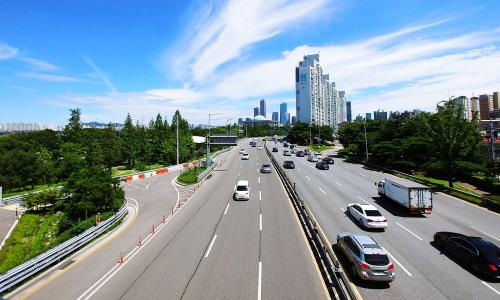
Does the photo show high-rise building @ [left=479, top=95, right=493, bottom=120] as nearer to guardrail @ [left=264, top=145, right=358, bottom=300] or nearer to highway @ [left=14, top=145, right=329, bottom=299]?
highway @ [left=14, top=145, right=329, bottom=299]

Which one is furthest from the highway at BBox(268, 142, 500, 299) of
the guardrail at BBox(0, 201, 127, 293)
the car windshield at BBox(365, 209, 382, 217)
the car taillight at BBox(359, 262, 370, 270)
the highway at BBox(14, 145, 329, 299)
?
the guardrail at BBox(0, 201, 127, 293)

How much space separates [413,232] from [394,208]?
7.45 metres

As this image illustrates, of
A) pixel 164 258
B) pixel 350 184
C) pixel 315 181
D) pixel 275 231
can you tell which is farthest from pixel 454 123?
pixel 164 258

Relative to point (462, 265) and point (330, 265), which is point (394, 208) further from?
point (330, 265)

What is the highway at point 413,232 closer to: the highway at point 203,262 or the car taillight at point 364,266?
the car taillight at point 364,266

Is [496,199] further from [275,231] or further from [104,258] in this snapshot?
[104,258]

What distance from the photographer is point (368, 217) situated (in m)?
22.6

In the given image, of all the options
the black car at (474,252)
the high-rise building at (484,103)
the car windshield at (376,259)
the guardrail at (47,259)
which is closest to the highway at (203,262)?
the guardrail at (47,259)

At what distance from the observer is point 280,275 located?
595 inches

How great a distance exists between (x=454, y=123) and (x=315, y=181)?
19638mm

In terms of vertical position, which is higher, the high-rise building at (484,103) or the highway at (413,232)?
the high-rise building at (484,103)

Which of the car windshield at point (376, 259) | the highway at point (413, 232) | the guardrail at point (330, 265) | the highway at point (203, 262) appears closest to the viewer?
the guardrail at point (330, 265)

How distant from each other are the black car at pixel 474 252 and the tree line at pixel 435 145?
79.0 feet

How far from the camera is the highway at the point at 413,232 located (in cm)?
1421
